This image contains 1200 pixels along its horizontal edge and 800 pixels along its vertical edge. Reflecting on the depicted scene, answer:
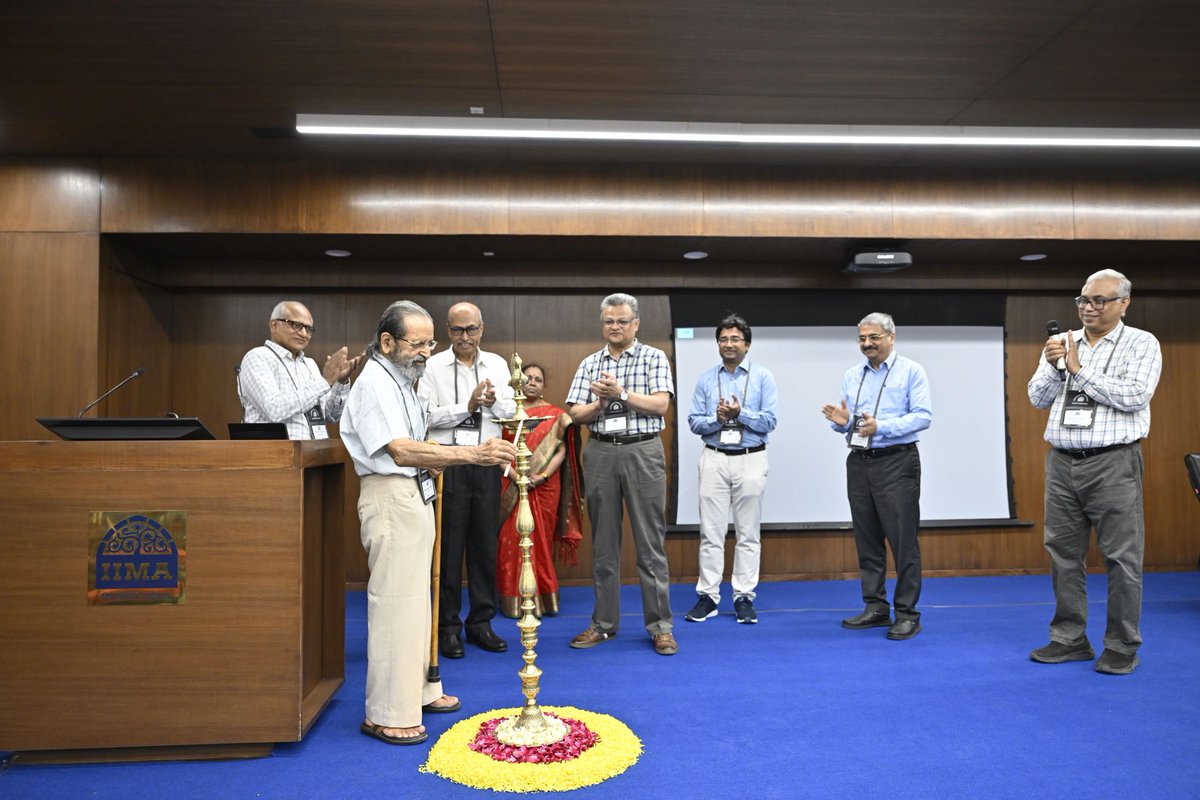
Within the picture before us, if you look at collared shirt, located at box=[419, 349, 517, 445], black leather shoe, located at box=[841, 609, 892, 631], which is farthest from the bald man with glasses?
black leather shoe, located at box=[841, 609, 892, 631]

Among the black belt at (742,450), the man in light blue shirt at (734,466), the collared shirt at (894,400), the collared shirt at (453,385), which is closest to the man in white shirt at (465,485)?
the collared shirt at (453,385)

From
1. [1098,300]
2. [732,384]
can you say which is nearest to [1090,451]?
[1098,300]

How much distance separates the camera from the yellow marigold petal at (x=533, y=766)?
2.30 metres

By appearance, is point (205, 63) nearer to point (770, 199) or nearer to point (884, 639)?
point (770, 199)

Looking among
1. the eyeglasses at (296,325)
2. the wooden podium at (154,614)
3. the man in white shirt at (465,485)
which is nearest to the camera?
the wooden podium at (154,614)

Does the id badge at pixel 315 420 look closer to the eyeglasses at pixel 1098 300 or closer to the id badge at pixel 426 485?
the id badge at pixel 426 485

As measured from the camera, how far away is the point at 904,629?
402cm

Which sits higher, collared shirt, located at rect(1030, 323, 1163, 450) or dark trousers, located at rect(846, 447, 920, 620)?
collared shirt, located at rect(1030, 323, 1163, 450)

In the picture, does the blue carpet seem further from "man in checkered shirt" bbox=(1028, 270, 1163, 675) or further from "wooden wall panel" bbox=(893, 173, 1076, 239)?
"wooden wall panel" bbox=(893, 173, 1076, 239)

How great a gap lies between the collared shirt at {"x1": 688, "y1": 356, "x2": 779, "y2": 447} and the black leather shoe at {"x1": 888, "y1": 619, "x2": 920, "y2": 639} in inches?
47.2

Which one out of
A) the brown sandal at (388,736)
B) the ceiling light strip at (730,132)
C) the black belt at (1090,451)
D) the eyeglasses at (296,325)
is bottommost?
the brown sandal at (388,736)

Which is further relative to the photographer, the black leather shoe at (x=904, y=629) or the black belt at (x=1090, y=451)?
the black leather shoe at (x=904, y=629)

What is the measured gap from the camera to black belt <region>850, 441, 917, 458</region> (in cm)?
417

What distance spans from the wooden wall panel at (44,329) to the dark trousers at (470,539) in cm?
247
